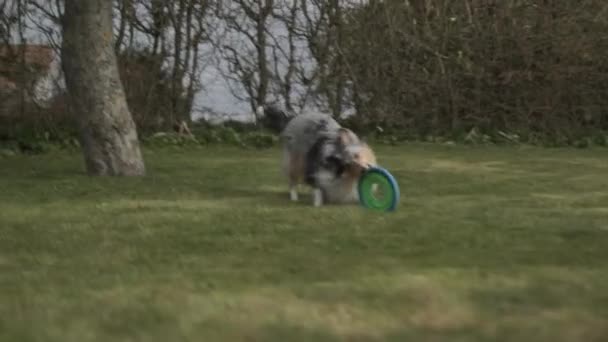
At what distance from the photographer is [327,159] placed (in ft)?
20.4

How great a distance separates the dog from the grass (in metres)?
0.23

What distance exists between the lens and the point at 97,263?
409 centimetres

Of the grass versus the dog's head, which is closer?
the grass

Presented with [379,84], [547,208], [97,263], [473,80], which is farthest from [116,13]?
[97,263]

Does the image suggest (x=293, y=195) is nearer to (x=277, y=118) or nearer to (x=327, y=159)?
(x=327, y=159)

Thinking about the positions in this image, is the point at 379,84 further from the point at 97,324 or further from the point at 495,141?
the point at 97,324

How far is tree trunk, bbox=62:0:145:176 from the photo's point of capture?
7.80 m

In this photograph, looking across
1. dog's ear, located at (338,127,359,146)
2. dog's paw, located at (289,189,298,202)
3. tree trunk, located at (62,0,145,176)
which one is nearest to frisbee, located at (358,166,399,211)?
dog's ear, located at (338,127,359,146)

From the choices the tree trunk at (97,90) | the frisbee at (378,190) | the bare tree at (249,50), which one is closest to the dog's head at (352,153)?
the frisbee at (378,190)

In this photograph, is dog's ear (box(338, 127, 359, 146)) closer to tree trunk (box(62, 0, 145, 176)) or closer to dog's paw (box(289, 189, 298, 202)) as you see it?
dog's paw (box(289, 189, 298, 202))

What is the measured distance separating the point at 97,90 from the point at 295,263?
4332 mm

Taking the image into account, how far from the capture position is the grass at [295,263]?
9.66ft

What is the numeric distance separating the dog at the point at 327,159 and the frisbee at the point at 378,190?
0.12 meters

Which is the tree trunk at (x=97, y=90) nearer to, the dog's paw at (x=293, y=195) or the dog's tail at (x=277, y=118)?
the dog's tail at (x=277, y=118)
